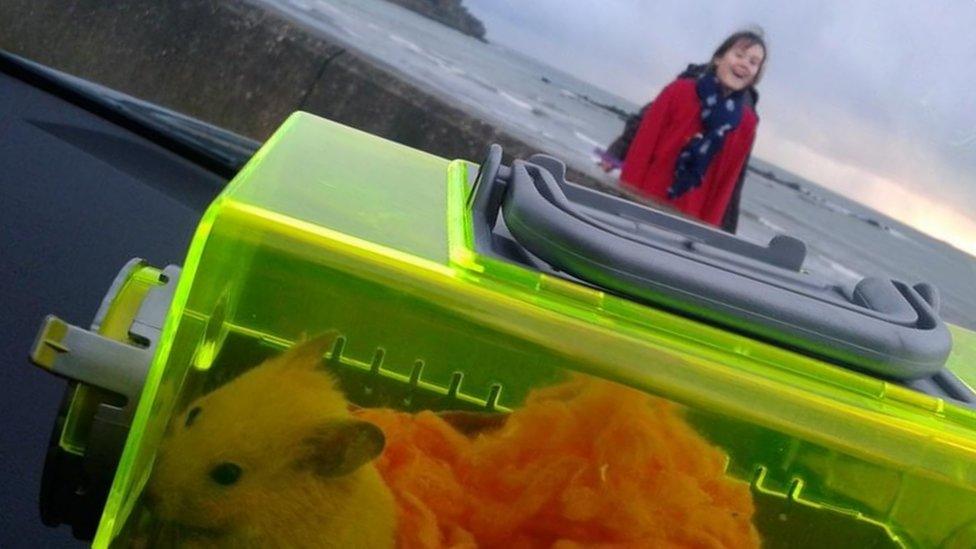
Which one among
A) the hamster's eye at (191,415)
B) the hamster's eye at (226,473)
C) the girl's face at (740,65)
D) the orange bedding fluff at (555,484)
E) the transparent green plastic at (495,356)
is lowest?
the hamster's eye at (226,473)

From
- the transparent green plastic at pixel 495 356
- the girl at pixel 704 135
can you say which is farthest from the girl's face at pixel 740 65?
the transparent green plastic at pixel 495 356

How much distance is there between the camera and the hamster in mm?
448

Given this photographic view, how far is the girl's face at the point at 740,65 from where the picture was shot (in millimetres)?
2059

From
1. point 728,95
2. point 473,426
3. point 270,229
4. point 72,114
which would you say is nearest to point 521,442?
point 473,426

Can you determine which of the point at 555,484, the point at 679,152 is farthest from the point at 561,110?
the point at 555,484

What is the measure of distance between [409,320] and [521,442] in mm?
85

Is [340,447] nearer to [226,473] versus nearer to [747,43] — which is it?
[226,473]

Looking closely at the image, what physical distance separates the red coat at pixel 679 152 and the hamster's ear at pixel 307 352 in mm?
1746

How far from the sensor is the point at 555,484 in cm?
46

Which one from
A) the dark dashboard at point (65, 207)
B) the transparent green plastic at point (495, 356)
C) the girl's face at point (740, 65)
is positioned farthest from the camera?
the girl's face at point (740, 65)

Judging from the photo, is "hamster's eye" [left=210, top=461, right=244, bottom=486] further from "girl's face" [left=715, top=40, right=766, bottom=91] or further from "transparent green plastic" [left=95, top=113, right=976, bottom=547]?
"girl's face" [left=715, top=40, right=766, bottom=91]

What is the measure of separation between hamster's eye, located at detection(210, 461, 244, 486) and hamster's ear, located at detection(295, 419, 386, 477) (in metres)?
0.03

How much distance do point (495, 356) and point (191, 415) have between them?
0.48ft

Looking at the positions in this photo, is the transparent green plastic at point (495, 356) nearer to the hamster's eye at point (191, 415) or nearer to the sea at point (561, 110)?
the hamster's eye at point (191, 415)
